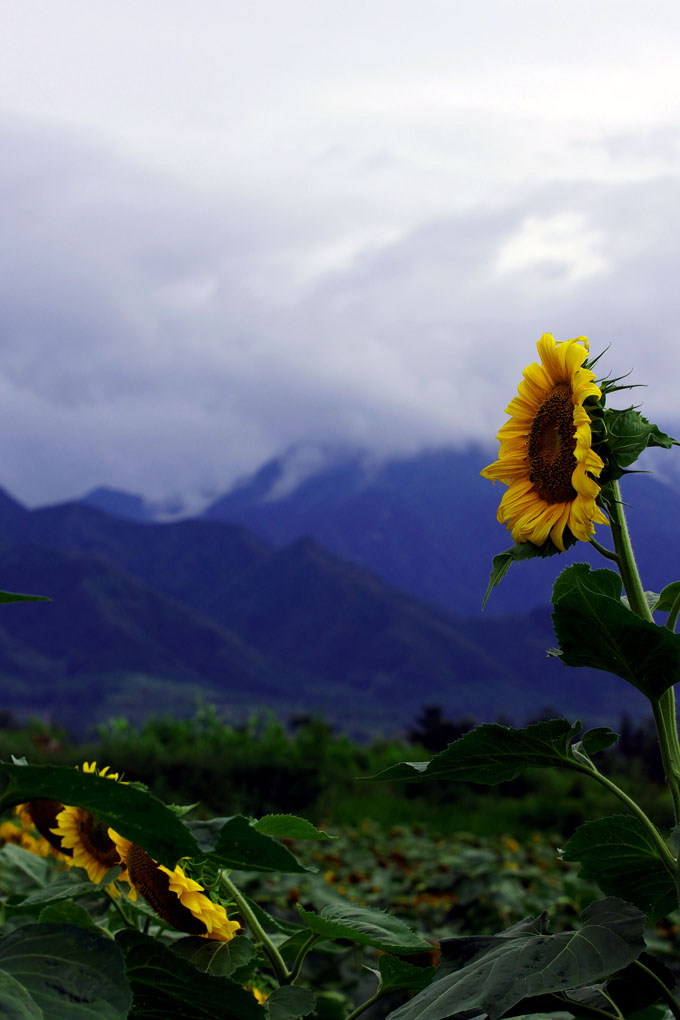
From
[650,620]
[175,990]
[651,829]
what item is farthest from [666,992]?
[175,990]

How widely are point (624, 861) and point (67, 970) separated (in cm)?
66

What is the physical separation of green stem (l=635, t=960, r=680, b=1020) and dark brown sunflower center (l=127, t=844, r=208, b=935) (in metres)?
0.48

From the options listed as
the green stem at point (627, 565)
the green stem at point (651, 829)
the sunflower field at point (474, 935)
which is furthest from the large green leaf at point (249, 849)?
the green stem at point (627, 565)

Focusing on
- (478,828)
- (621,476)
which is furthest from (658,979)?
(478,828)

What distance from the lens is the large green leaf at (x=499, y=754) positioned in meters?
1.00

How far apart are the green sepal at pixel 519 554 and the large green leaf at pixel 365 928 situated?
1.40ft

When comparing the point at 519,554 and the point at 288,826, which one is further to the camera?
the point at 519,554

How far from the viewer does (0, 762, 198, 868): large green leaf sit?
79cm

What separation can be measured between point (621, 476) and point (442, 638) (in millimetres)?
169375

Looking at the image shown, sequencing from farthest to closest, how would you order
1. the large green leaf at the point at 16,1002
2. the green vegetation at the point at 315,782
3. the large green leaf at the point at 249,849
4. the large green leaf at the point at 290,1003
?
1. the green vegetation at the point at 315,782
2. the large green leaf at the point at 290,1003
3. the large green leaf at the point at 249,849
4. the large green leaf at the point at 16,1002

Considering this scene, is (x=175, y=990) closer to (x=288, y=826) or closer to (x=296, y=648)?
(x=288, y=826)

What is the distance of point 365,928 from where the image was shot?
1094 millimetres

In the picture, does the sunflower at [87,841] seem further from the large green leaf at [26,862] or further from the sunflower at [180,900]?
the large green leaf at [26,862]

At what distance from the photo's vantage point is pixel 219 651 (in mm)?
173875
